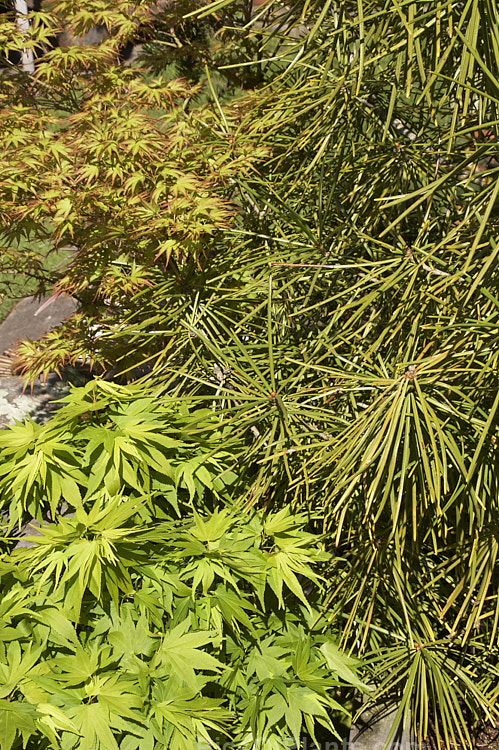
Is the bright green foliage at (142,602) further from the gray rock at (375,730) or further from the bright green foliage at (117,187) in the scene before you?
the bright green foliage at (117,187)

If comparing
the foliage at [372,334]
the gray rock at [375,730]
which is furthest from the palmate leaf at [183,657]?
the gray rock at [375,730]

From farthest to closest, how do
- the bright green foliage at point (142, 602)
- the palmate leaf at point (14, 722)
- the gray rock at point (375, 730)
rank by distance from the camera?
the gray rock at point (375, 730), the bright green foliage at point (142, 602), the palmate leaf at point (14, 722)

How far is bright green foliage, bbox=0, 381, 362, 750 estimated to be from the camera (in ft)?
3.92

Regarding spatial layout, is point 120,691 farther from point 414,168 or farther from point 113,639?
point 414,168

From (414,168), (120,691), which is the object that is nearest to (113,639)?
(120,691)

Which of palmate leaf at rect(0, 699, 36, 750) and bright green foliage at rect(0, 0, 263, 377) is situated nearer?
palmate leaf at rect(0, 699, 36, 750)

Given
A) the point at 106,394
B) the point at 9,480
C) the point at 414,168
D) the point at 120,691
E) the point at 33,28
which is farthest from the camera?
the point at 33,28

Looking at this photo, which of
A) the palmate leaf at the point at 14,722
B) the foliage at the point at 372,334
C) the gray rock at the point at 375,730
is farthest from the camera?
the gray rock at the point at 375,730

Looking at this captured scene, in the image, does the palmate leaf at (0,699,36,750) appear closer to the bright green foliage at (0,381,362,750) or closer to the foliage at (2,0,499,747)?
the bright green foliage at (0,381,362,750)

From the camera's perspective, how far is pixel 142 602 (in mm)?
1318

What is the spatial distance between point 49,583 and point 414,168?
4.82 feet

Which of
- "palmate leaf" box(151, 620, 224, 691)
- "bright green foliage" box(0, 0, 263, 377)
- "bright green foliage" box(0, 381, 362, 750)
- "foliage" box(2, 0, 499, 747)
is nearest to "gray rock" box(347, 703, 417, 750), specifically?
"foliage" box(2, 0, 499, 747)

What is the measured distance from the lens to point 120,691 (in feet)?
3.95

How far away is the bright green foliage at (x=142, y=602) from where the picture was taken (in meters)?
1.20
